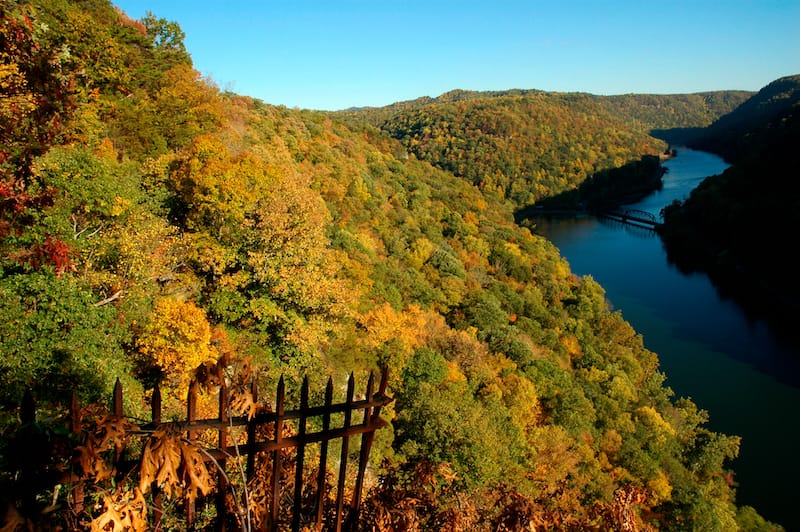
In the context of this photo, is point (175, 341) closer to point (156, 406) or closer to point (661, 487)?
point (156, 406)

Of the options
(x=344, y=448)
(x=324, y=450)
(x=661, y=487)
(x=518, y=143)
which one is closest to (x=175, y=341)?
(x=324, y=450)

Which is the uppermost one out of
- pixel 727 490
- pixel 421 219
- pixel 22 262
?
pixel 22 262

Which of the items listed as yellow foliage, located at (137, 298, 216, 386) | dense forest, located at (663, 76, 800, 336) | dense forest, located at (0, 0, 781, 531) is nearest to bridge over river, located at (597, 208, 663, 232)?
dense forest, located at (663, 76, 800, 336)

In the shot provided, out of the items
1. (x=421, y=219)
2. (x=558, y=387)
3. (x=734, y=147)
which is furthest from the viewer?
(x=734, y=147)

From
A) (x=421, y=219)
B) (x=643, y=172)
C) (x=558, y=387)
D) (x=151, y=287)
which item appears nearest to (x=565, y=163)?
(x=643, y=172)

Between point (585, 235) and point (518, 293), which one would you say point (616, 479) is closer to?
point (518, 293)

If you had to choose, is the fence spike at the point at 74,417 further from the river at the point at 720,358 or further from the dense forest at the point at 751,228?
the dense forest at the point at 751,228

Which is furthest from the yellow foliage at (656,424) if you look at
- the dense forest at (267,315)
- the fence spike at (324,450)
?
the fence spike at (324,450)
